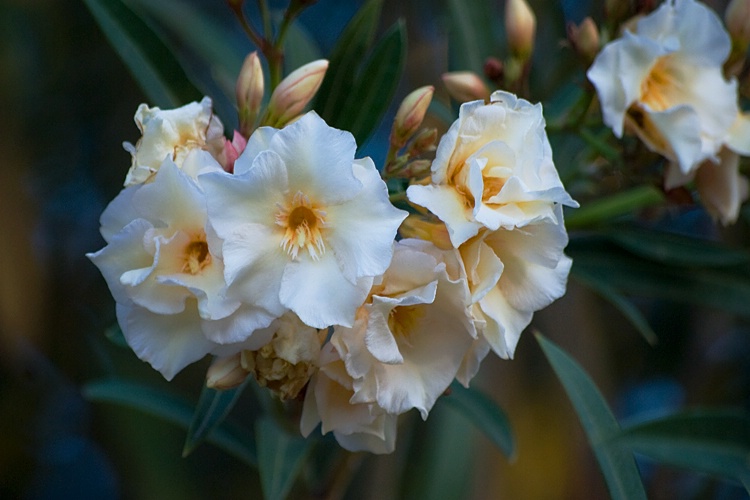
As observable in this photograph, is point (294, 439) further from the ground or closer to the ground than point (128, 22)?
closer to the ground

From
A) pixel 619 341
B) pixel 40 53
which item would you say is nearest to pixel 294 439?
pixel 619 341

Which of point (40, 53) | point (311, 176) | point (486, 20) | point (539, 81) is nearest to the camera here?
point (311, 176)

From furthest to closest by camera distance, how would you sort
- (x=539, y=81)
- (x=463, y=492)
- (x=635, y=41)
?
(x=463, y=492) < (x=539, y=81) < (x=635, y=41)

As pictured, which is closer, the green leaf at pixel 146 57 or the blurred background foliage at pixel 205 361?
the green leaf at pixel 146 57

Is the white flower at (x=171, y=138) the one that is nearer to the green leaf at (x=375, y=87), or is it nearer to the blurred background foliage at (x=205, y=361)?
the green leaf at (x=375, y=87)

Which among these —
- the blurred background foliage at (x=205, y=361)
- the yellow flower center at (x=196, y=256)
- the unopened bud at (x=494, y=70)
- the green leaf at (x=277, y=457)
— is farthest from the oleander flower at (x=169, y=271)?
the blurred background foliage at (x=205, y=361)

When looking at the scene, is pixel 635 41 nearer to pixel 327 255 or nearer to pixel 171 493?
pixel 327 255

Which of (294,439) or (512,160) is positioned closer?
(512,160)

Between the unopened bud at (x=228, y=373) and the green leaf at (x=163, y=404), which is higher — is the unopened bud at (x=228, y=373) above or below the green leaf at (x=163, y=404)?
above
